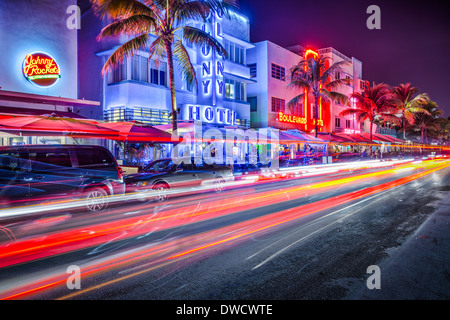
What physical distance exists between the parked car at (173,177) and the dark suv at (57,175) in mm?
732

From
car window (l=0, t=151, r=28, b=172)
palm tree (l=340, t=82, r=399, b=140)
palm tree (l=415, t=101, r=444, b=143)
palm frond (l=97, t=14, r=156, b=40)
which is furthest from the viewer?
palm tree (l=415, t=101, r=444, b=143)

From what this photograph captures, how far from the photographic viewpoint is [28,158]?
8.34 metres

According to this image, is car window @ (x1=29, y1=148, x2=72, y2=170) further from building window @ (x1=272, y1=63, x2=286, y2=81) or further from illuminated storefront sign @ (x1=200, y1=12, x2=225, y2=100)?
building window @ (x1=272, y1=63, x2=286, y2=81)

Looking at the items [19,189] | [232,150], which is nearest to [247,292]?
[19,189]

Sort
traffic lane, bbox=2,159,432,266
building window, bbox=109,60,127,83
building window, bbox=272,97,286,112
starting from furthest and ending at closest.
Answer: building window, bbox=272,97,286,112 → building window, bbox=109,60,127,83 → traffic lane, bbox=2,159,432,266

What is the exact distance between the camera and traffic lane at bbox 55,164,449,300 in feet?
14.1

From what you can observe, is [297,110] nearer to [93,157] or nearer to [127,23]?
[127,23]

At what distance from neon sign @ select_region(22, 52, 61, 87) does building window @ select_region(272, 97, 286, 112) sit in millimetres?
22125

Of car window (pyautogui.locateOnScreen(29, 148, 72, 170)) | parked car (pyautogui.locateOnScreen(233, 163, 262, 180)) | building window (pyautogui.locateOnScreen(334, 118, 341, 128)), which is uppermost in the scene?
building window (pyautogui.locateOnScreen(334, 118, 341, 128))

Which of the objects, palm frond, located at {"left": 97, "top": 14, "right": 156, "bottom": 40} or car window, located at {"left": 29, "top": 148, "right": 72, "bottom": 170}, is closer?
car window, located at {"left": 29, "top": 148, "right": 72, "bottom": 170}

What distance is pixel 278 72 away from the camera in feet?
117

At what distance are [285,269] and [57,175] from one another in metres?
6.62

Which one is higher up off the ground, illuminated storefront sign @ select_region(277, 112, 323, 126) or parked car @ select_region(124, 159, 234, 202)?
illuminated storefront sign @ select_region(277, 112, 323, 126)

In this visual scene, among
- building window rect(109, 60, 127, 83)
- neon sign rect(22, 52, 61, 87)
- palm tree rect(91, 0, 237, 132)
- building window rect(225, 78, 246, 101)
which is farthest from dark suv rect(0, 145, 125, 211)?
building window rect(225, 78, 246, 101)
